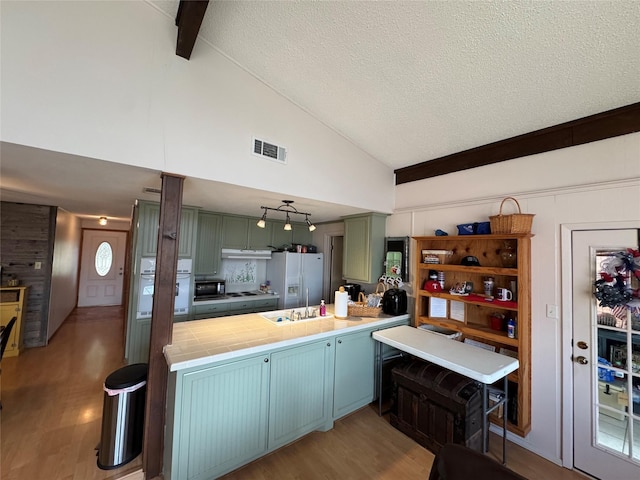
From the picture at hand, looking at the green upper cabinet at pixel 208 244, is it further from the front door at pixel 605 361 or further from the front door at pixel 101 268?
the front door at pixel 101 268

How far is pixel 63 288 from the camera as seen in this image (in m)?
5.14

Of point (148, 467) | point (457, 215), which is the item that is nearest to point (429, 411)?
point (457, 215)

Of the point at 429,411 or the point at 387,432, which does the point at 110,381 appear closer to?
the point at 387,432

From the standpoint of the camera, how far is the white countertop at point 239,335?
1788 mm

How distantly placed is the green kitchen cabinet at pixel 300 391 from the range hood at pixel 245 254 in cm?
244

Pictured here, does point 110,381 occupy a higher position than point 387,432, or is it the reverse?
point 110,381

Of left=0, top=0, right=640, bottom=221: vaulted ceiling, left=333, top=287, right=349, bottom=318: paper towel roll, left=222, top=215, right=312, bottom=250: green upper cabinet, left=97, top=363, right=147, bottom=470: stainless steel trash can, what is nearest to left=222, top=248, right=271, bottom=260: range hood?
left=222, top=215, right=312, bottom=250: green upper cabinet

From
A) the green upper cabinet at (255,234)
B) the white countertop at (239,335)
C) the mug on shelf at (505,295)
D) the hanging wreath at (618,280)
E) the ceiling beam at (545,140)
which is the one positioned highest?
the ceiling beam at (545,140)

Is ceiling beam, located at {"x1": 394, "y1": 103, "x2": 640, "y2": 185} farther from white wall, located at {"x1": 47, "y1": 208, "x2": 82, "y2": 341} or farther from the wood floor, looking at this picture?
white wall, located at {"x1": 47, "y1": 208, "x2": 82, "y2": 341}

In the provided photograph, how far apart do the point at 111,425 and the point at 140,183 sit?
193 centimetres

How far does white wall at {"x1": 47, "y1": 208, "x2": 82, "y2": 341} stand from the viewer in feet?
14.1

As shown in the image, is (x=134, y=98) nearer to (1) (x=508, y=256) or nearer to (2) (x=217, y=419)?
(2) (x=217, y=419)

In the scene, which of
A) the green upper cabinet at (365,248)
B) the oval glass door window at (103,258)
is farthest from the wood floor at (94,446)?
the oval glass door window at (103,258)

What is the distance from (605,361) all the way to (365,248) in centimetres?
236
